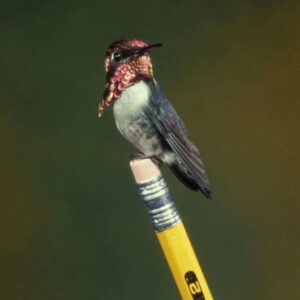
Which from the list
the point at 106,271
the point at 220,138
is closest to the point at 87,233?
the point at 106,271

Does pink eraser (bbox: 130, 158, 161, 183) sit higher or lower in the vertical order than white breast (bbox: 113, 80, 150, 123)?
lower

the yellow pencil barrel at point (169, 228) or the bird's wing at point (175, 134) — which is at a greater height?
the bird's wing at point (175, 134)

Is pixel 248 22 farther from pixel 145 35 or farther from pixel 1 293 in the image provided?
pixel 1 293

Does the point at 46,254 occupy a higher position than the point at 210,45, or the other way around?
the point at 210,45

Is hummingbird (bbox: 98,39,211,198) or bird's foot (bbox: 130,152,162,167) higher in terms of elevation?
hummingbird (bbox: 98,39,211,198)

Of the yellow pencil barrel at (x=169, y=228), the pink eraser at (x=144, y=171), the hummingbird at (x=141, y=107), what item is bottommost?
the yellow pencil barrel at (x=169, y=228)

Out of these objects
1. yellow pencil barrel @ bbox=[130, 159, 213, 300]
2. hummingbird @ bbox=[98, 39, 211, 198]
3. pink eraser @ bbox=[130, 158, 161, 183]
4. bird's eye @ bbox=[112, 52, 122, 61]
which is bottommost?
yellow pencil barrel @ bbox=[130, 159, 213, 300]

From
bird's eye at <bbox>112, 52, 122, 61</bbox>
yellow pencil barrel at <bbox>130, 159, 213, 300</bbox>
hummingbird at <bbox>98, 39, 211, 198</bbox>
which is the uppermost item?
bird's eye at <bbox>112, 52, 122, 61</bbox>
